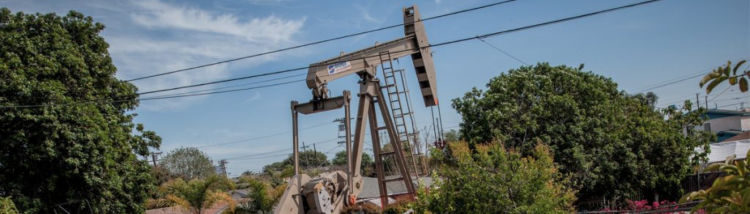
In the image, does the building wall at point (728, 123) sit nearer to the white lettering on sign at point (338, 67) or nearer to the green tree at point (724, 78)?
the white lettering on sign at point (338, 67)

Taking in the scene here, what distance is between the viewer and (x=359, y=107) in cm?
1609

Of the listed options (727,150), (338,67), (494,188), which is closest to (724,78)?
(494,188)

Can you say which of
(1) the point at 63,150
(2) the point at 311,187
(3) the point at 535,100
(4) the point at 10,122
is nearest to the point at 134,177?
(1) the point at 63,150

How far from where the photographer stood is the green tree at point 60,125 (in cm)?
1966

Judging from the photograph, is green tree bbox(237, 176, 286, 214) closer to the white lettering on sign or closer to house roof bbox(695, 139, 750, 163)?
the white lettering on sign

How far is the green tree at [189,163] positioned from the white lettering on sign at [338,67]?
53.6 m

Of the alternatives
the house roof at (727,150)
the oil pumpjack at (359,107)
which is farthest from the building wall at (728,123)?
the oil pumpjack at (359,107)

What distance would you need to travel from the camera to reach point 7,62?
1964 cm

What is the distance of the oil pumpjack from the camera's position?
1399 centimetres

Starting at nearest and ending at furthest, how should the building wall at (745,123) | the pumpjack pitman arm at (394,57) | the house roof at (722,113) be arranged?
1. the pumpjack pitman arm at (394,57)
2. the building wall at (745,123)
3. the house roof at (722,113)

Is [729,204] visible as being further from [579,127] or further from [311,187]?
[579,127]

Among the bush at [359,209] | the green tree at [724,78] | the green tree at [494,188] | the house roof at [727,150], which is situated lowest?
the house roof at [727,150]

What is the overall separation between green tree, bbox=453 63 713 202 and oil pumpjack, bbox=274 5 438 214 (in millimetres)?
5620

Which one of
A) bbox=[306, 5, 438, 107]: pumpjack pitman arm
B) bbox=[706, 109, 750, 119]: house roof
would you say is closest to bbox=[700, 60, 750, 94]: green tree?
bbox=[306, 5, 438, 107]: pumpjack pitman arm
